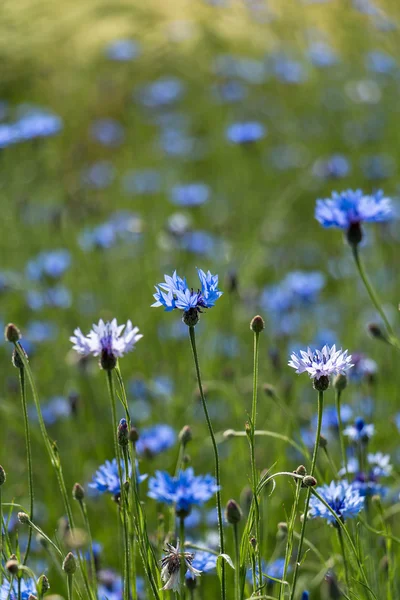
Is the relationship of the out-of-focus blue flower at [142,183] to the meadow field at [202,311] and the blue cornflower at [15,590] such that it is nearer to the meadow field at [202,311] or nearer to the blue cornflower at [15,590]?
the meadow field at [202,311]

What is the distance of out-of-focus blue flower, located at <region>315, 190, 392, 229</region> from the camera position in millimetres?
1117

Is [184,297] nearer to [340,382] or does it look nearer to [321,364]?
[321,364]

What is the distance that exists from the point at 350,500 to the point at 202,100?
3.68 metres

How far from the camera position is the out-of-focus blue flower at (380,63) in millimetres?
3680

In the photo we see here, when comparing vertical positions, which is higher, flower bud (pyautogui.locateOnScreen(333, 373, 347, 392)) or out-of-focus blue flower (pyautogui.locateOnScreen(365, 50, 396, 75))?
out-of-focus blue flower (pyautogui.locateOnScreen(365, 50, 396, 75))

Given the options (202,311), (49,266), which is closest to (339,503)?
(202,311)

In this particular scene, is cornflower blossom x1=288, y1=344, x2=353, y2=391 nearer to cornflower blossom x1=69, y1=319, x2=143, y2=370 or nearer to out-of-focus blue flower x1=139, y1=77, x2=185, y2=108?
cornflower blossom x1=69, y1=319, x2=143, y2=370

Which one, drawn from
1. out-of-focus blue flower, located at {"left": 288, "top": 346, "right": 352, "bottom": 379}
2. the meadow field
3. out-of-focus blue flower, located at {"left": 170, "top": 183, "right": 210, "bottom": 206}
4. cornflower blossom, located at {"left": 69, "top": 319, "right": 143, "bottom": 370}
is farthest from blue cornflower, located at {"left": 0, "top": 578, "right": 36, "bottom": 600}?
out-of-focus blue flower, located at {"left": 170, "top": 183, "right": 210, "bottom": 206}

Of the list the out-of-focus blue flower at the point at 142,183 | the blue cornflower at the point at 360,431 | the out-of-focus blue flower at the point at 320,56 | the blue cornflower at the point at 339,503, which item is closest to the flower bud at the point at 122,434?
the blue cornflower at the point at 339,503

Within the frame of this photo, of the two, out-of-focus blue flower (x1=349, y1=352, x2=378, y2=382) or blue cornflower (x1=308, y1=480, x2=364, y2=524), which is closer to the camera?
blue cornflower (x1=308, y1=480, x2=364, y2=524)

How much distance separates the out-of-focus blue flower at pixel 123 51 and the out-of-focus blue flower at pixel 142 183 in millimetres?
866

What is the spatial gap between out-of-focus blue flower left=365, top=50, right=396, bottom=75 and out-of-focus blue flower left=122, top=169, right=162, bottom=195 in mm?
1254

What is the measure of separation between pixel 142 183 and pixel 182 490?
2.05 m

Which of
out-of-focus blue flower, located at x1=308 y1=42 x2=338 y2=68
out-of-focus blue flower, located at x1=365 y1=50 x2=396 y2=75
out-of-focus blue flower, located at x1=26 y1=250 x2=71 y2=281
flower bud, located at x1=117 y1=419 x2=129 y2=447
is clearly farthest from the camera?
out-of-focus blue flower, located at x1=308 y1=42 x2=338 y2=68
